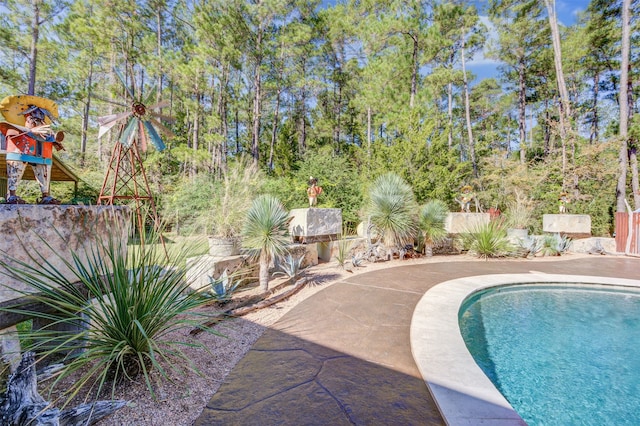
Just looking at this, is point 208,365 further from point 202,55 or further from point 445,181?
point 202,55

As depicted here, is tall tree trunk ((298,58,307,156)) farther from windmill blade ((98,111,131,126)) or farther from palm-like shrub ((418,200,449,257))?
windmill blade ((98,111,131,126))

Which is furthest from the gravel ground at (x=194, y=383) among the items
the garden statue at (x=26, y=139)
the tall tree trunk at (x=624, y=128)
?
the tall tree trunk at (x=624, y=128)

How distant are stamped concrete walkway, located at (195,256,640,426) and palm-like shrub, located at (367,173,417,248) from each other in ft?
9.70

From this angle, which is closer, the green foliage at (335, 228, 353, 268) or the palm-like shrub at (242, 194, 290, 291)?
the palm-like shrub at (242, 194, 290, 291)

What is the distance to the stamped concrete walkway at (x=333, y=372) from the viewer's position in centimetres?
188

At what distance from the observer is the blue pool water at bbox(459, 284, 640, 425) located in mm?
2420

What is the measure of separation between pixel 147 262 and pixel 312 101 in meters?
24.9

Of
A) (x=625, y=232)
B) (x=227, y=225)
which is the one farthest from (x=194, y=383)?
(x=625, y=232)

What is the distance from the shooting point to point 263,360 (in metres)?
2.62

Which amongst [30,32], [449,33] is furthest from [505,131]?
[30,32]

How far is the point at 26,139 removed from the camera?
2.39 metres

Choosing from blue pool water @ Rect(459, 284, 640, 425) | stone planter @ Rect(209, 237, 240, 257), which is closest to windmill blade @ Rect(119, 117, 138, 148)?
stone planter @ Rect(209, 237, 240, 257)

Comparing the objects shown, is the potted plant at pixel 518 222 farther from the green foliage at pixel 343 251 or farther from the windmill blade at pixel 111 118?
the windmill blade at pixel 111 118

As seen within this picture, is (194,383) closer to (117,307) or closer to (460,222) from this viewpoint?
(117,307)
